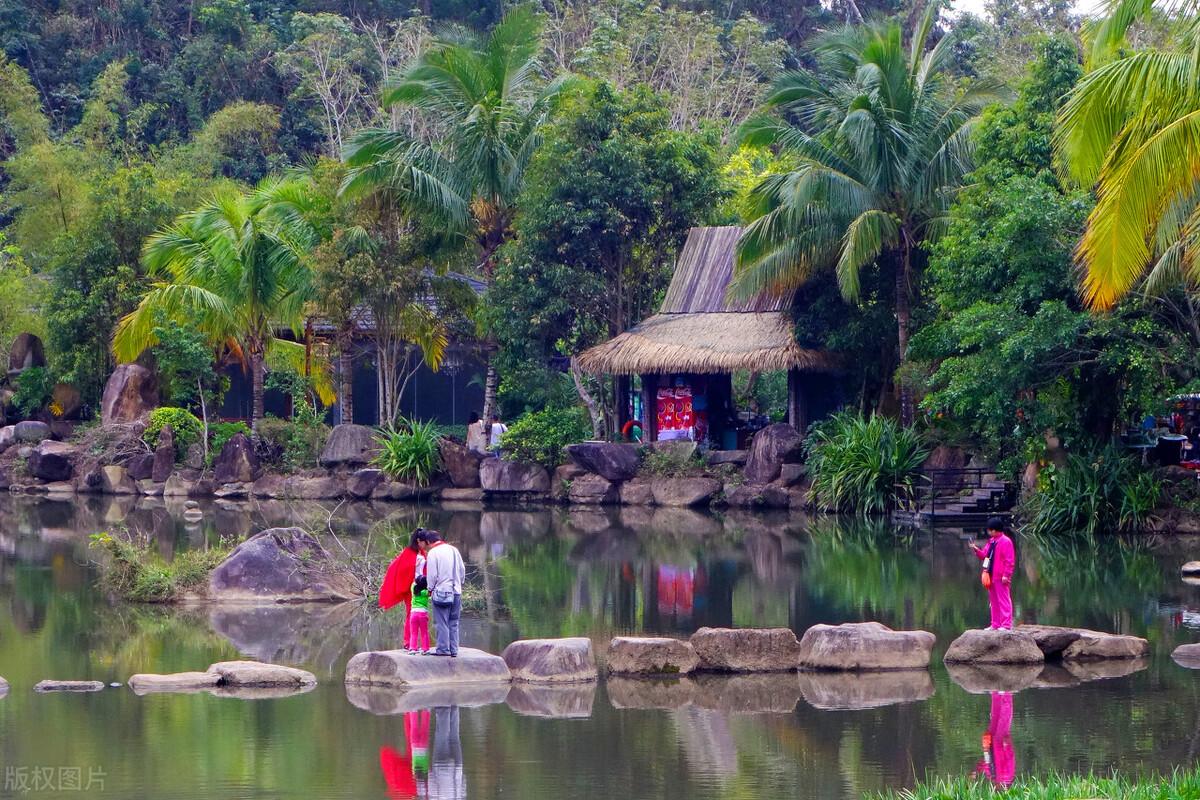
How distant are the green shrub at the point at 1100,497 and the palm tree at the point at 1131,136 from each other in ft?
35.7

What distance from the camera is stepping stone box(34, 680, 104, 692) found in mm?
→ 12383

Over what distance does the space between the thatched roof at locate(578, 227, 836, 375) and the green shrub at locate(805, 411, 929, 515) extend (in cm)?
243

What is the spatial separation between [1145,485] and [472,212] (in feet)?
53.1

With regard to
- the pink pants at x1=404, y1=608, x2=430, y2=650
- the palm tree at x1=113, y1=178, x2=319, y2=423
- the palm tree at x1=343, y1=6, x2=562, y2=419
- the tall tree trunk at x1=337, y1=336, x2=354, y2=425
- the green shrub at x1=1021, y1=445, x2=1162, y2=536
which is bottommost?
the pink pants at x1=404, y1=608, x2=430, y2=650

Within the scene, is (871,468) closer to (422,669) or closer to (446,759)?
(422,669)

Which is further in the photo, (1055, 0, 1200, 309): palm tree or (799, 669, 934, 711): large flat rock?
(1055, 0, 1200, 309): palm tree

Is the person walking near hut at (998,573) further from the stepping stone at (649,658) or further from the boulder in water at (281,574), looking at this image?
the boulder in water at (281,574)

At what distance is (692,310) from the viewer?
31.2m

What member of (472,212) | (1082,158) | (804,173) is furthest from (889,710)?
(472,212)

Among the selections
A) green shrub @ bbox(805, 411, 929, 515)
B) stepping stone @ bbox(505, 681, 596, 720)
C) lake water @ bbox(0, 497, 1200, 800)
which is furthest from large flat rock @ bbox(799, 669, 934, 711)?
green shrub @ bbox(805, 411, 929, 515)

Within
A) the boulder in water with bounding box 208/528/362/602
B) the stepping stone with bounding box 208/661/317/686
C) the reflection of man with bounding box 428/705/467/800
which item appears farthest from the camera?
the boulder in water with bounding box 208/528/362/602

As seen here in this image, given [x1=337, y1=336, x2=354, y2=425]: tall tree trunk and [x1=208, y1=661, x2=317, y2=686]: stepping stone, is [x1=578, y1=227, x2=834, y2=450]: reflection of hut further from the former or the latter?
[x1=208, y1=661, x2=317, y2=686]: stepping stone

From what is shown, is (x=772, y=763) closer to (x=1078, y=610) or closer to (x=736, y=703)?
(x=736, y=703)

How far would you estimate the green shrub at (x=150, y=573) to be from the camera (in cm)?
1725
